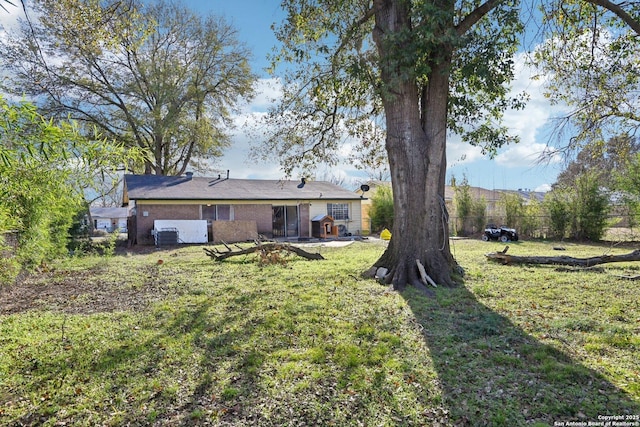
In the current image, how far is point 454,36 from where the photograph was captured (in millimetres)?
5680

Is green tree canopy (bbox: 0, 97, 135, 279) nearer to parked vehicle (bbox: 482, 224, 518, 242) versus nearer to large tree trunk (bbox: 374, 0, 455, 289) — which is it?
large tree trunk (bbox: 374, 0, 455, 289)

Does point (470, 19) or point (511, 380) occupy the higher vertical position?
point (470, 19)

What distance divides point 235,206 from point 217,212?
997mm

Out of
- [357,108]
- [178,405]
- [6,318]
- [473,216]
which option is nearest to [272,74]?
[357,108]

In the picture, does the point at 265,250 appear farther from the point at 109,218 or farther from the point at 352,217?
the point at 109,218

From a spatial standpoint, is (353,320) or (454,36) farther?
(454,36)

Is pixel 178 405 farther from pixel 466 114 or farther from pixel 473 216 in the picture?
pixel 473 216

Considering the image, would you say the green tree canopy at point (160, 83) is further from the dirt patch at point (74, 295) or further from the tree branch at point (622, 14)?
the tree branch at point (622, 14)

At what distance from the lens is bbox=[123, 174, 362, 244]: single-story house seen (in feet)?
55.8

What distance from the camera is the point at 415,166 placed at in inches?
267

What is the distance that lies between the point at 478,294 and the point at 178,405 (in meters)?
4.78

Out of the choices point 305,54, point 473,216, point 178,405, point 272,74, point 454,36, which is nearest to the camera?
point 178,405

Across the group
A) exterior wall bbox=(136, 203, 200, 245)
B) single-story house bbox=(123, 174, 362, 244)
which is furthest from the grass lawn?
single-story house bbox=(123, 174, 362, 244)

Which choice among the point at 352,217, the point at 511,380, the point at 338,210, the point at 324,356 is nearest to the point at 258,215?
the point at 338,210
